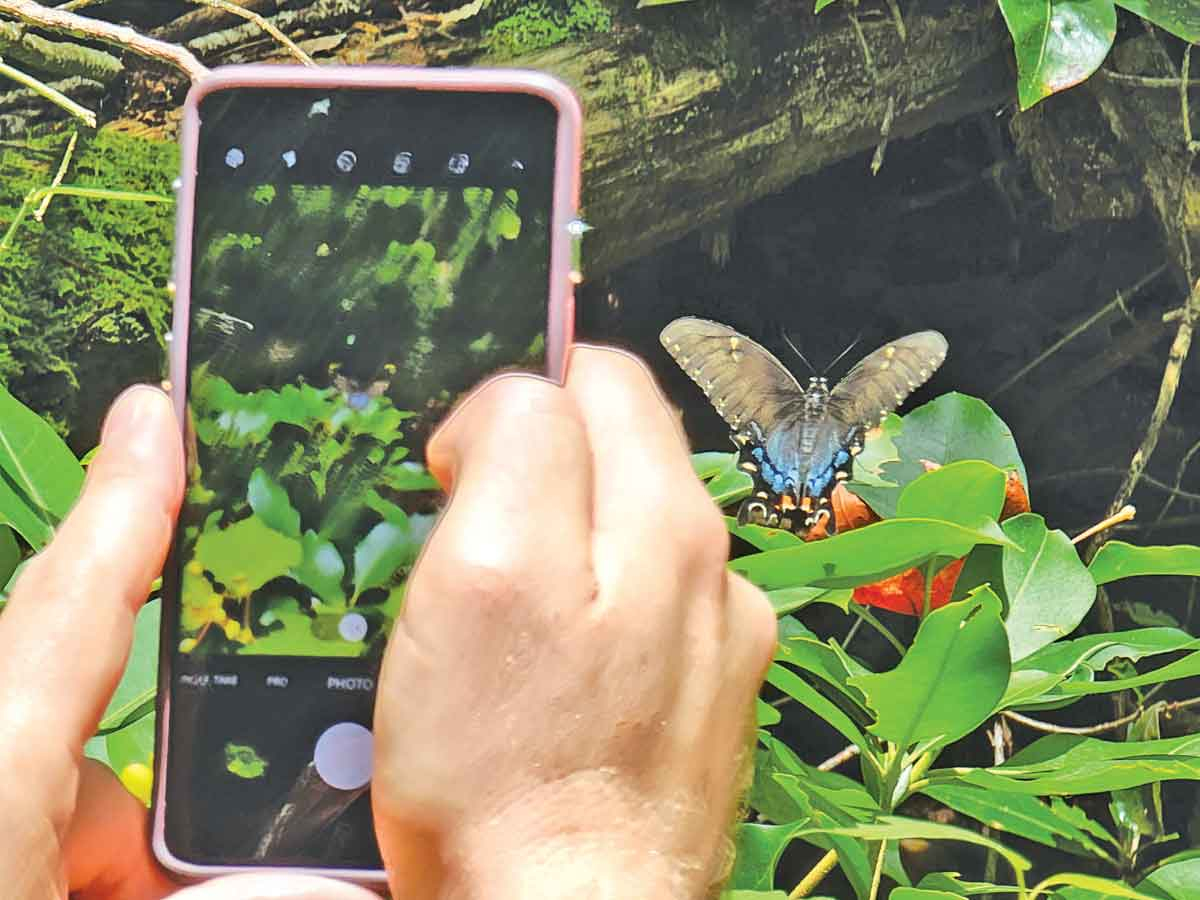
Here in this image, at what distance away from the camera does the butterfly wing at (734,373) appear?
805mm

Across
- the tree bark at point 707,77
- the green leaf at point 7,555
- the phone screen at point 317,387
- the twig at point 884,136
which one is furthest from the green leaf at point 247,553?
the twig at point 884,136

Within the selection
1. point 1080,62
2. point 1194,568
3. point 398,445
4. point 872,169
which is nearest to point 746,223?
point 872,169

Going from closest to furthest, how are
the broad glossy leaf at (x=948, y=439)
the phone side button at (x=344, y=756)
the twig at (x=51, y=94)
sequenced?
1. the phone side button at (x=344, y=756)
2. the broad glossy leaf at (x=948, y=439)
3. the twig at (x=51, y=94)

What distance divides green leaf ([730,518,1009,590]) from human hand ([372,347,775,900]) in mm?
175

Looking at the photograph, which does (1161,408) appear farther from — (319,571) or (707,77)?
(319,571)

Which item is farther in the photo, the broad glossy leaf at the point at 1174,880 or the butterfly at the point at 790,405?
the butterfly at the point at 790,405

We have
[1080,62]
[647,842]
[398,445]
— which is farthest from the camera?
[1080,62]

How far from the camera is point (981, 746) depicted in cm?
83

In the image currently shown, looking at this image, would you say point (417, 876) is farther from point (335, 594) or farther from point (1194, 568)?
point (1194, 568)

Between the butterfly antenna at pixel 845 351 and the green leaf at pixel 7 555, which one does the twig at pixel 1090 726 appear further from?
the green leaf at pixel 7 555

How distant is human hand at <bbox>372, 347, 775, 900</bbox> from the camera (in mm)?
288

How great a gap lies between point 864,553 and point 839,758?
314 mm

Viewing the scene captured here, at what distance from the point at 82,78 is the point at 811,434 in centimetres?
52

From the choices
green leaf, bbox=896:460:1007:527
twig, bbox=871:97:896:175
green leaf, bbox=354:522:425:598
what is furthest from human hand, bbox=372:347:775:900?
twig, bbox=871:97:896:175
